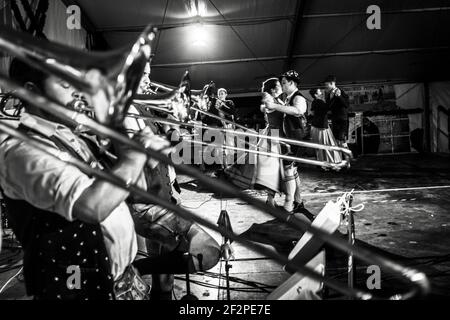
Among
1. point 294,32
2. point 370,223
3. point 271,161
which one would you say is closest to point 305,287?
point 370,223

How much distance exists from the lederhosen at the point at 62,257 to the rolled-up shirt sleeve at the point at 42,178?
13 cm

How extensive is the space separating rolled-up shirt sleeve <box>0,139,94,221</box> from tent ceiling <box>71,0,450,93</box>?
8624mm

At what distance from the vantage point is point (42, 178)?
1.47 metres

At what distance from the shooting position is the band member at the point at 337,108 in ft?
26.1

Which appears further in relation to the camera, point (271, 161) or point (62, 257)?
point (271, 161)

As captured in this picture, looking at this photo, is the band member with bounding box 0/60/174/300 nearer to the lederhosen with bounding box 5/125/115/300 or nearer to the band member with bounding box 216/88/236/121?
the lederhosen with bounding box 5/125/115/300

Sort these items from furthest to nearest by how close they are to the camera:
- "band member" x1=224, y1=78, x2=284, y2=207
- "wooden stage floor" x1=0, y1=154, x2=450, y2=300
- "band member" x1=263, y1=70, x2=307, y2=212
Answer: "band member" x1=224, y1=78, x2=284, y2=207
"band member" x1=263, y1=70, x2=307, y2=212
"wooden stage floor" x1=0, y1=154, x2=450, y2=300

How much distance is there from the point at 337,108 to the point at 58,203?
7973 millimetres

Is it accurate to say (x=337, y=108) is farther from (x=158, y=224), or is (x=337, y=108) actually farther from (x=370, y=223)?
(x=158, y=224)

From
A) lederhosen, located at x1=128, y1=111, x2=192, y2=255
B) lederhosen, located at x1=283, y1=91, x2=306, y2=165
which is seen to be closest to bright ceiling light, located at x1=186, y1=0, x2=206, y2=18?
lederhosen, located at x1=283, y1=91, x2=306, y2=165

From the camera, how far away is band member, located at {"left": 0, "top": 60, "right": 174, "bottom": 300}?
1455 millimetres
